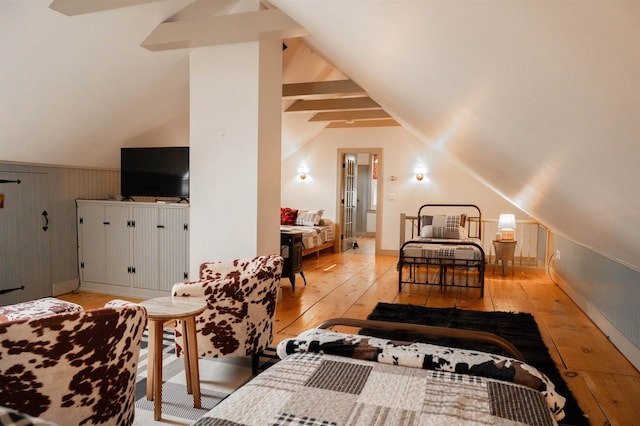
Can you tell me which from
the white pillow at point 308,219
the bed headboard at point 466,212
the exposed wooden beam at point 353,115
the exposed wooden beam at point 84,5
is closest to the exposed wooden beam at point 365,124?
A: the exposed wooden beam at point 353,115

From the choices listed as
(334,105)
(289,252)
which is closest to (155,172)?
(289,252)

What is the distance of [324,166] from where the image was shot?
899 cm

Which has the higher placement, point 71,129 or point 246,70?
point 246,70

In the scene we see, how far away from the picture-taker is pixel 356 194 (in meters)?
10.6

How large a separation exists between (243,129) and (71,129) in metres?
1.94

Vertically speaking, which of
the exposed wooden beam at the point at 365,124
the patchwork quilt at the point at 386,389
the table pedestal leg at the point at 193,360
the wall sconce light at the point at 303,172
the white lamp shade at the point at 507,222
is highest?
the exposed wooden beam at the point at 365,124

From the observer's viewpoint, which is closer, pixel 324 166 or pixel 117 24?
pixel 117 24

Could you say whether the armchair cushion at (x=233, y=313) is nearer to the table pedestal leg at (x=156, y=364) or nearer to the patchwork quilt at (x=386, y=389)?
the table pedestal leg at (x=156, y=364)

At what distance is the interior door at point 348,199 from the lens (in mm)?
9094

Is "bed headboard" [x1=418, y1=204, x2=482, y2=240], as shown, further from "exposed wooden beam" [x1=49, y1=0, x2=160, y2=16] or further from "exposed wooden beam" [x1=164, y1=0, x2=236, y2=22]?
"exposed wooden beam" [x1=49, y1=0, x2=160, y2=16]

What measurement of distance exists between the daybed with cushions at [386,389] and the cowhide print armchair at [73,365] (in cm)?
66

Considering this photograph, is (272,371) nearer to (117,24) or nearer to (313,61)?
(117,24)

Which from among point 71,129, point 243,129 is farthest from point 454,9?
point 71,129

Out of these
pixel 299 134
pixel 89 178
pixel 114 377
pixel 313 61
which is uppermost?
pixel 313 61
